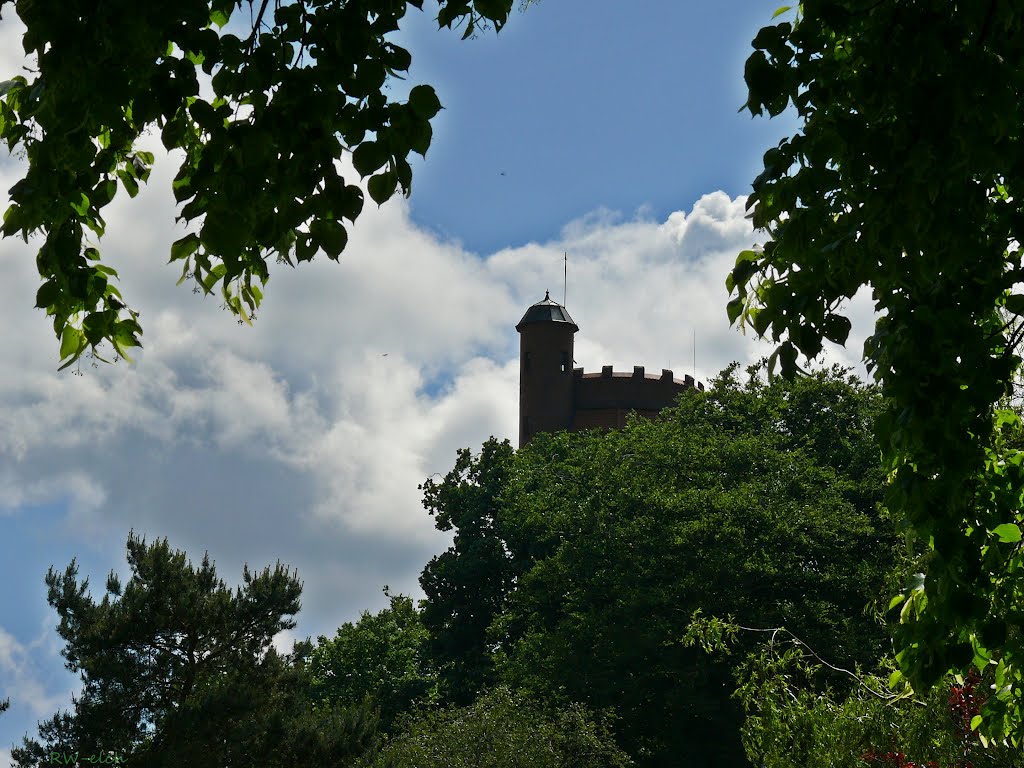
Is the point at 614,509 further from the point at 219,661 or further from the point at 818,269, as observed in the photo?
the point at 818,269

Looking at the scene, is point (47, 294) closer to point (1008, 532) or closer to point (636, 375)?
point (1008, 532)

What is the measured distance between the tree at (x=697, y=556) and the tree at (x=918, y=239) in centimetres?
2294

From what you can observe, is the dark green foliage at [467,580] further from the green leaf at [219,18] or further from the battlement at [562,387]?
the green leaf at [219,18]

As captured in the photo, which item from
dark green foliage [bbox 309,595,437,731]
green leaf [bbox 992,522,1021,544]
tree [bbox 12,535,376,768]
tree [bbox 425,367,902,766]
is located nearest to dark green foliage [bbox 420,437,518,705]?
tree [bbox 425,367,902,766]

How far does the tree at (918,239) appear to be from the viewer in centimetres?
430

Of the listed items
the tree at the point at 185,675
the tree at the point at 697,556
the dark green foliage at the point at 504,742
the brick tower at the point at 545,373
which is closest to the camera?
the tree at the point at 185,675

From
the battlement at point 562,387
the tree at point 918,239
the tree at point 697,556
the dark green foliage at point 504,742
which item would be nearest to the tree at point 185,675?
the dark green foliage at point 504,742

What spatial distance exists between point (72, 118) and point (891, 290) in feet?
9.83

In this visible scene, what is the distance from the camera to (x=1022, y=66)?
454 cm

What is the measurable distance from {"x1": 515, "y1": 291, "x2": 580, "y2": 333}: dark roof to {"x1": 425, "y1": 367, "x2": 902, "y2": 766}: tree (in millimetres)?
27072

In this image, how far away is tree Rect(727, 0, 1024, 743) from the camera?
4.30 meters

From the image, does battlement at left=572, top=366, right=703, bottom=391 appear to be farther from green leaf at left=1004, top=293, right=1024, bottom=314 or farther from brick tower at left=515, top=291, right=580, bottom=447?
green leaf at left=1004, top=293, right=1024, bottom=314

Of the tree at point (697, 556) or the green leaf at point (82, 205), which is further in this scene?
the tree at point (697, 556)

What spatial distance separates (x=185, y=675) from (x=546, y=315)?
42.1 metres
